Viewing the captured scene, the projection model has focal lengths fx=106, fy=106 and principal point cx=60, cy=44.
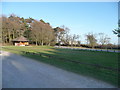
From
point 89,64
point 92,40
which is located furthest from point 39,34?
point 89,64

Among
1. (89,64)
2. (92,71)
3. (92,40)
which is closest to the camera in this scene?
(92,71)

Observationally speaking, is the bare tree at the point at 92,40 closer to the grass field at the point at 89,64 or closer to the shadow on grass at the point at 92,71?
the grass field at the point at 89,64

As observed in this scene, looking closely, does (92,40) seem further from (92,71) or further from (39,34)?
(92,71)

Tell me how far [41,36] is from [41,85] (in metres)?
34.6

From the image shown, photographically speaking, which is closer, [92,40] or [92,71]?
[92,71]

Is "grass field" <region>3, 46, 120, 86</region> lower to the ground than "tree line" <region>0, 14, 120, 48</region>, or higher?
lower

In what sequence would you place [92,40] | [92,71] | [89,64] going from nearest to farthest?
1. [92,71]
2. [89,64]
3. [92,40]

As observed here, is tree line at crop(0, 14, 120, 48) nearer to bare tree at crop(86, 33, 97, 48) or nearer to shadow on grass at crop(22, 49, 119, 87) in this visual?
bare tree at crop(86, 33, 97, 48)

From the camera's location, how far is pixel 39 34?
122ft

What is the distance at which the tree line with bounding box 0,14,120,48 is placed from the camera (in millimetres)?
35125

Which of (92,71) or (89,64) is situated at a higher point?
(89,64)

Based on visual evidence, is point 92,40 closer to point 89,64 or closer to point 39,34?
point 39,34

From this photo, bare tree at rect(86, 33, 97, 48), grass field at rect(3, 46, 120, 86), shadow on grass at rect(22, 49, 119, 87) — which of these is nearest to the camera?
shadow on grass at rect(22, 49, 119, 87)

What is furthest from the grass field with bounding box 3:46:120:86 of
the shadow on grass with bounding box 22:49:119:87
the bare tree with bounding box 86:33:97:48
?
the bare tree with bounding box 86:33:97:48
